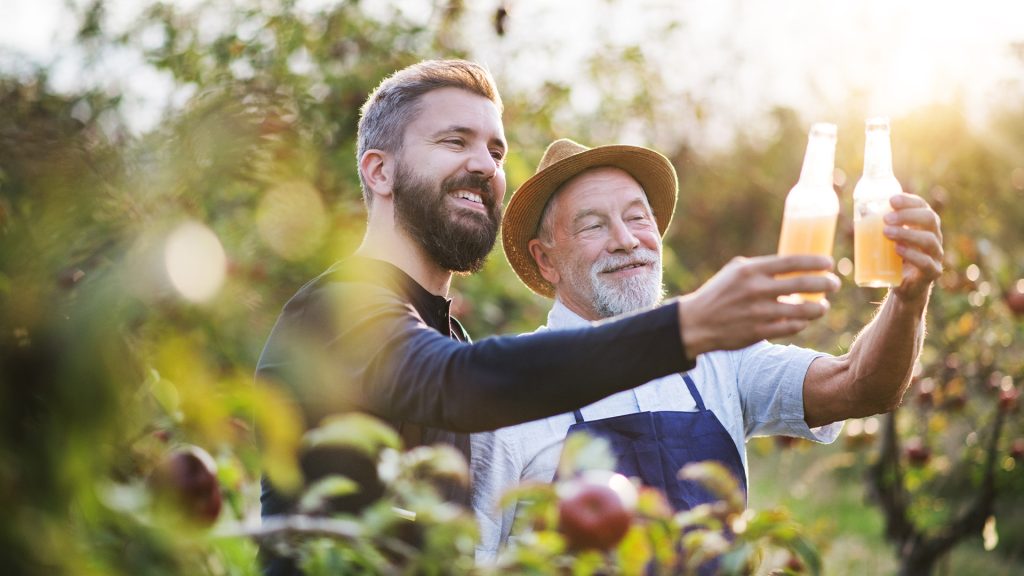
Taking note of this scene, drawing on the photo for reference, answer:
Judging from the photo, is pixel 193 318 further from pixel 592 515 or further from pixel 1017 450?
pixel 1017 450

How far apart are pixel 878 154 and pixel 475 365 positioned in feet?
2.95

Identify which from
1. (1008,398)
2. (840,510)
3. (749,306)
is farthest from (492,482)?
(840,510)

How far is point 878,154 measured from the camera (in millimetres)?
1812

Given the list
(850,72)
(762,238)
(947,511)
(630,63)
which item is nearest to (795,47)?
(850,72)

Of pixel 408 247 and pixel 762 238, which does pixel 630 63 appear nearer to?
pixel 408 247

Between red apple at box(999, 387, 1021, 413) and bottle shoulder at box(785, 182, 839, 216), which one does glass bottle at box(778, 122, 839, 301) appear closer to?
bottle shoulder at box(785, 182, 839, 216)

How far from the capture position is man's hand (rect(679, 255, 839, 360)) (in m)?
1.32

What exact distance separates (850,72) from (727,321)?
5.35 metres

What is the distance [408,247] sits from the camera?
2.19 m

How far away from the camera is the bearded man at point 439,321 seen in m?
1.35

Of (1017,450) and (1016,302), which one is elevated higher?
(1016,302)

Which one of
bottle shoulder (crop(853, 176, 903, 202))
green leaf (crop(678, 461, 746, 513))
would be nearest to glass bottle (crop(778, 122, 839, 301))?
bottle shoulder (crop(853, 176, 903, 202))

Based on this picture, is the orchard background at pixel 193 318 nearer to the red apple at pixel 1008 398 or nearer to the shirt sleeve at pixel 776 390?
the red apple at pixel 1008 398

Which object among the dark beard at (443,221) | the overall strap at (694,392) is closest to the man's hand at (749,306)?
the dark beard at (443,221)
